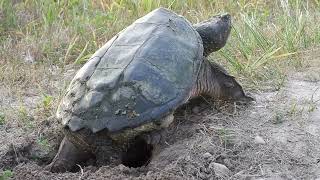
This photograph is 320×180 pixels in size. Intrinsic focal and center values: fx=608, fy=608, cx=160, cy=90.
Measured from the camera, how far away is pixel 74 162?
297 cm

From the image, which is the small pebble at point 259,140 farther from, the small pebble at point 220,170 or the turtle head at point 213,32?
the turtle head at point 213,32

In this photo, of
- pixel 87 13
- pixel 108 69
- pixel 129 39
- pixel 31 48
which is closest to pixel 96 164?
pixel 108 69

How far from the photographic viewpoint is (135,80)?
281 cm

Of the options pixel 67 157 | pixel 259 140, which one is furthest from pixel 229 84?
pixel 67 157

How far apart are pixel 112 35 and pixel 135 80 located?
2011 millimetres

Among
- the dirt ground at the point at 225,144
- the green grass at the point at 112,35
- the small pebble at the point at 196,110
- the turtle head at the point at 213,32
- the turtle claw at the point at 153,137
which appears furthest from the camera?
the green grass at the point at 112,35

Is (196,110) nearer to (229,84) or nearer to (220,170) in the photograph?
(229,84)

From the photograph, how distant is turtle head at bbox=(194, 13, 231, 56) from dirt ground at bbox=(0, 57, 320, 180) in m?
0.36

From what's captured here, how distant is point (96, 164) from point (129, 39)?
65cm

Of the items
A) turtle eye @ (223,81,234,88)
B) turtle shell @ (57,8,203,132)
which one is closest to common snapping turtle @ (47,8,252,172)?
turtle shell @ (57,8,203,132)

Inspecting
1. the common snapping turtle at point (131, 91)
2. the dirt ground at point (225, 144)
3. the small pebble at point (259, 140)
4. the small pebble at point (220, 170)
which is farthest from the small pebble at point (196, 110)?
the small pebble at point (220, 170)

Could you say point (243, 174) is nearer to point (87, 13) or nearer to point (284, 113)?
point (284, 113)

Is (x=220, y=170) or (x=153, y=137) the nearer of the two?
(x=220, y=170)

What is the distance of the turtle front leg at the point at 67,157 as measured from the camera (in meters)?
2.93
